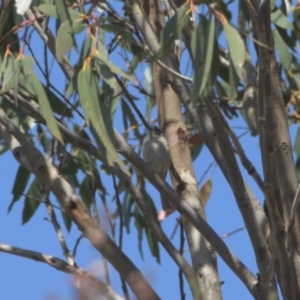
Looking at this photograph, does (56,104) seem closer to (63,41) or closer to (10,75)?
(10,75)

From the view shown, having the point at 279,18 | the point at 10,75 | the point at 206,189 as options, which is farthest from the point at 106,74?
the point at 206,189

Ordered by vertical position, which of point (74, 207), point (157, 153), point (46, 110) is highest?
point (157, 153)

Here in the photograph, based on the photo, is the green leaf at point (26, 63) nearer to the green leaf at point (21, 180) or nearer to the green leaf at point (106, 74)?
the green leaf at point (106, 74)

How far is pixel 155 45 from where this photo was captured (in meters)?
1.83

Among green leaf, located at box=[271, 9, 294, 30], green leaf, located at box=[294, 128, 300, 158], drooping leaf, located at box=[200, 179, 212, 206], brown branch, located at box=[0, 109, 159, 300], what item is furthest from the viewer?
green leaf, located at box=[294, 128, 300, 158]

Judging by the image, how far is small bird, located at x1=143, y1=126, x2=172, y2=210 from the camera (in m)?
3.01

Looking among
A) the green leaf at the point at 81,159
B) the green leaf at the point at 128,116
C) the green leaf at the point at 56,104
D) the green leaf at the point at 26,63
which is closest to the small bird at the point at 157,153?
the green leaf at the point at 128,116

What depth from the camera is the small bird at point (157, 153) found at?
9.87 feet

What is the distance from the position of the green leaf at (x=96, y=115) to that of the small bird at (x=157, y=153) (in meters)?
1.35

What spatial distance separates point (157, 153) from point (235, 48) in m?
1.52

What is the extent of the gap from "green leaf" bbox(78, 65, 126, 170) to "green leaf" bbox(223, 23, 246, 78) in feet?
0.84

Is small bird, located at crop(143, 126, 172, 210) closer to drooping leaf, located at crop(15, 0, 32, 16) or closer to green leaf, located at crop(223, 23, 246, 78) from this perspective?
drooping leaf, located at crop(15, 0, 32, 16)

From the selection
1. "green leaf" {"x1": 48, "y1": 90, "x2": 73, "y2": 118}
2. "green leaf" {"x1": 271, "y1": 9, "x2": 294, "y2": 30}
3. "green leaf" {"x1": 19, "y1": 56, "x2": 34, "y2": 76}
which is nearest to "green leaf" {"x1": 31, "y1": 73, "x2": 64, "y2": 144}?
"green leaf" {"x1": 19, "y1": 56, "x2": 34, "y2": 76}

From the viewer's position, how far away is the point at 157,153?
119 inches
